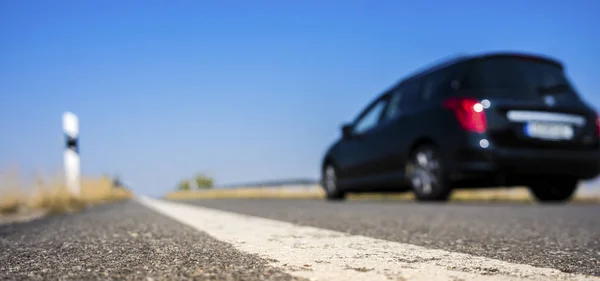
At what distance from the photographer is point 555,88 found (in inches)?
270

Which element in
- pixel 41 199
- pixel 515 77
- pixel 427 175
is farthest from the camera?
pixel 41 199

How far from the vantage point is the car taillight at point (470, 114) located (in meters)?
6.38

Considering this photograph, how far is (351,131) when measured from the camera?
9.40 m

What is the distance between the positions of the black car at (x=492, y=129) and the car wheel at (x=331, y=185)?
7.15 ft

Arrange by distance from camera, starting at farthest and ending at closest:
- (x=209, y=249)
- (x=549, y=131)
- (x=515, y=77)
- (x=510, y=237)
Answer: (x=515, y=77)
(x=549, y=131)
(x=510, y=237)
(x=209, y=249)

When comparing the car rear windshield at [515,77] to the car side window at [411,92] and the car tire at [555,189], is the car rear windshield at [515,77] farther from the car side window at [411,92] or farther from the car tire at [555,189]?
the car tire at [555,189]

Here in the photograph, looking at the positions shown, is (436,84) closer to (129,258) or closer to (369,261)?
(369,261)

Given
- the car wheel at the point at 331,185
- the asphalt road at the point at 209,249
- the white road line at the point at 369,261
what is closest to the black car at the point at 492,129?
the car wheel at the point at 331,185

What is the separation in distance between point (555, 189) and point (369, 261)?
6.91 meters

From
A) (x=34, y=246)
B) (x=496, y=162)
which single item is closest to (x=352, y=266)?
(x=34, y=246)

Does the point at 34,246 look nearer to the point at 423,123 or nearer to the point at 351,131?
the point at 423,123

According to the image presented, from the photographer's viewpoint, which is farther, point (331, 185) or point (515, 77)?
point (331, 185)

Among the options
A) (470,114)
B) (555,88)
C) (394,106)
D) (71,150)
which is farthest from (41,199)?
(555,88)

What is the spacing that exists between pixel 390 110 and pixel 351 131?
1206 mm
